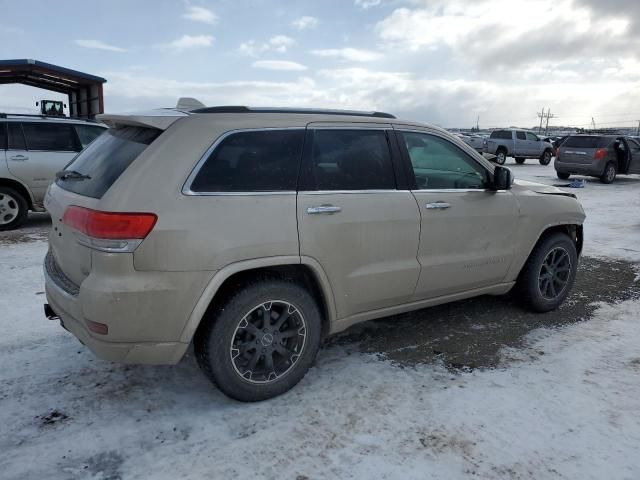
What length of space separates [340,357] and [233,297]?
121 cm

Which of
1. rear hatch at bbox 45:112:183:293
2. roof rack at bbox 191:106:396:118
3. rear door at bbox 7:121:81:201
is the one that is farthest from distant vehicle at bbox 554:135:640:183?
rear hatch at bbox 45:112:183:293

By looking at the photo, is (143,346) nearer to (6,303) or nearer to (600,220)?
(6,303)

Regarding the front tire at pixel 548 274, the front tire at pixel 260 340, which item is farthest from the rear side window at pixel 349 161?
the front tire at pixel 548 274

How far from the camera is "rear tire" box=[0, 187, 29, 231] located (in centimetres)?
796

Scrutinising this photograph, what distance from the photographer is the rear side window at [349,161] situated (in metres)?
3.27

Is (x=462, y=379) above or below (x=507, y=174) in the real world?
below

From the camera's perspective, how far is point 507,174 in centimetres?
401

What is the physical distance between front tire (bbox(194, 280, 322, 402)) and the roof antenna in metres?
1.30

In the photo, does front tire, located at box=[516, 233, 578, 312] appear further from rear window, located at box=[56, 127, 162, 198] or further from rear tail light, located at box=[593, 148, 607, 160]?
rear tail light, located at box=[593, 148, 607, 160]

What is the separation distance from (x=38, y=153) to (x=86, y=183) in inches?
239

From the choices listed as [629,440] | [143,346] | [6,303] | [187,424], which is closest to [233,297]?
[143,346]

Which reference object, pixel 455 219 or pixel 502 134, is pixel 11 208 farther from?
pixel 502 134

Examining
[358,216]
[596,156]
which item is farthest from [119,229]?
[596,156]

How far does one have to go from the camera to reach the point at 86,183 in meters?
3.04
